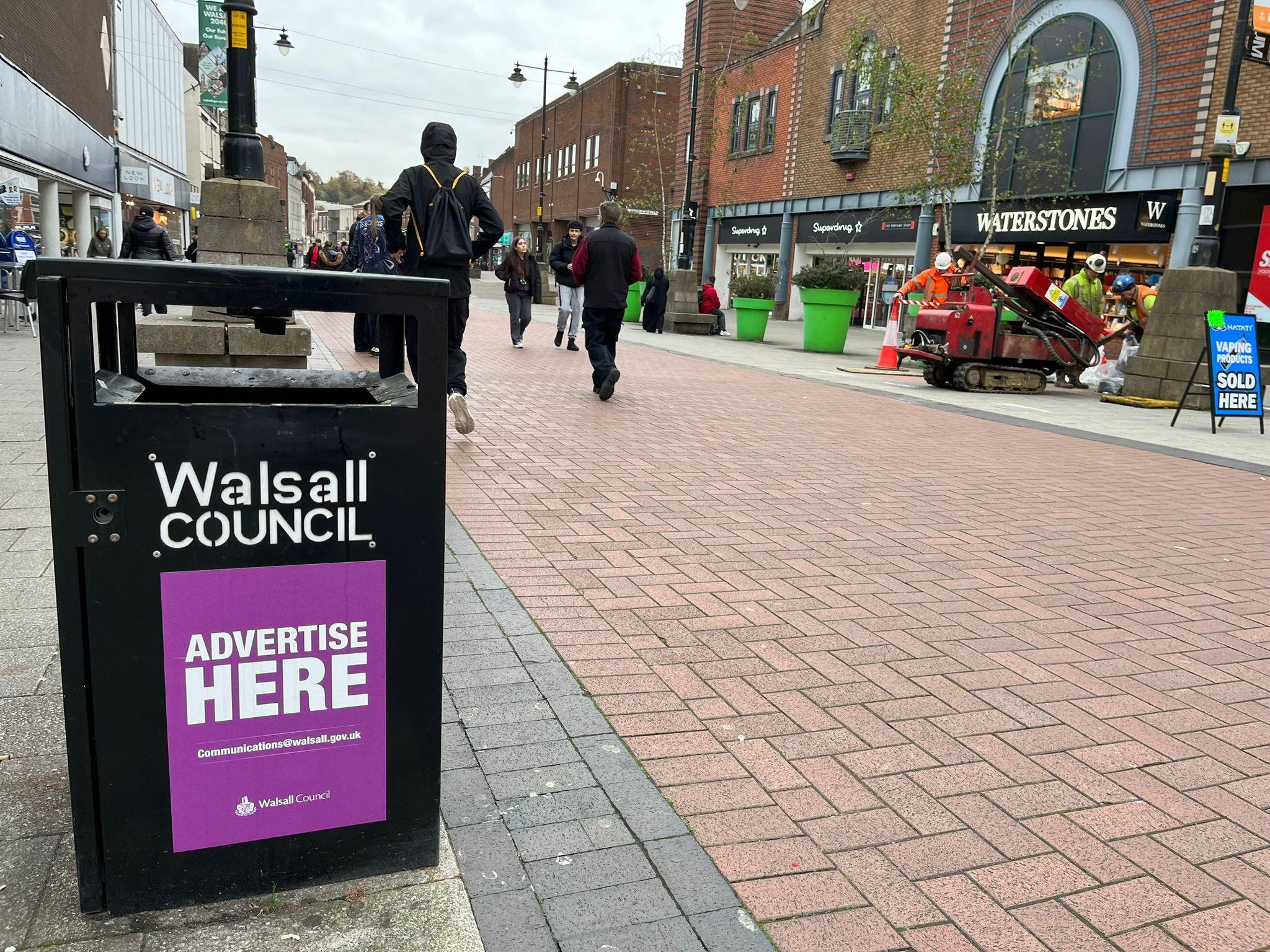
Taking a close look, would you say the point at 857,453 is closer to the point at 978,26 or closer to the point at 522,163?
the point at 978,26

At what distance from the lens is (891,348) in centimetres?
1636

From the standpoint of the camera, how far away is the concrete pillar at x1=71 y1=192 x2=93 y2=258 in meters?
30.1

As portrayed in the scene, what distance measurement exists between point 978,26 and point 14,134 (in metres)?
21.5

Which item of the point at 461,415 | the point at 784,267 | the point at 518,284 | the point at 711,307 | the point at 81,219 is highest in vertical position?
the point at 81,219

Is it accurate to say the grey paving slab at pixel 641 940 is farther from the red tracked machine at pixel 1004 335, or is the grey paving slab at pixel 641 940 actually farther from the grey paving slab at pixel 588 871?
the red tracked machine at pixel 1004 335

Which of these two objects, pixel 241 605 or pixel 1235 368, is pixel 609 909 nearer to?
pixel 241 605

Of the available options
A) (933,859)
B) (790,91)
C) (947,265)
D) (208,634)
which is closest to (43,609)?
(208,634)

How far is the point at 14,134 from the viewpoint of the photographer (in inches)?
814

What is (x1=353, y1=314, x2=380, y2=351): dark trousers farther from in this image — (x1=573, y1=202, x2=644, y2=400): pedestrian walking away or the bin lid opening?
the bin lid opening

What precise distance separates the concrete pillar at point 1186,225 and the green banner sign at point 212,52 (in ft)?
53.2

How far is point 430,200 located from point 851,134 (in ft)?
74.5

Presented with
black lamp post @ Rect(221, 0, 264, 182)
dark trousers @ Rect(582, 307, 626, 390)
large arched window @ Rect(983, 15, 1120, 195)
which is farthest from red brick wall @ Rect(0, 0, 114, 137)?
large arched window @ Rect(983, 15, 1120, 195)

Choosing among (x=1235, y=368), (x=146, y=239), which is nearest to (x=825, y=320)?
(x=1235, y=368)

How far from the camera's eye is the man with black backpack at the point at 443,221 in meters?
7.13
